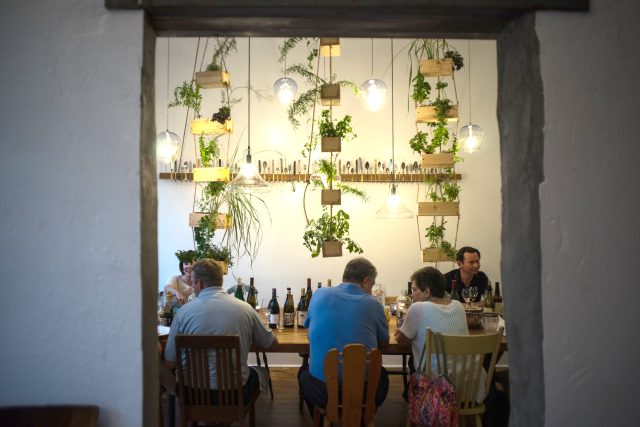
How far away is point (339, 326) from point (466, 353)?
703 millimetres

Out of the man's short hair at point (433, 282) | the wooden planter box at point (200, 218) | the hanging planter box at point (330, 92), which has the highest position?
the hanging planter box at point (330, 92)

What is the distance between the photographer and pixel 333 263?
17.2 ft

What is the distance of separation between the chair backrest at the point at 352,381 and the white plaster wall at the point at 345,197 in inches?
109

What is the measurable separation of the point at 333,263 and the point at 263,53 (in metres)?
2.62

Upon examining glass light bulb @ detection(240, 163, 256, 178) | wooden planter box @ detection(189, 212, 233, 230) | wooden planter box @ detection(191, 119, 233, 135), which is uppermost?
wooden planter box @ detection(191, 119, 233, 135)

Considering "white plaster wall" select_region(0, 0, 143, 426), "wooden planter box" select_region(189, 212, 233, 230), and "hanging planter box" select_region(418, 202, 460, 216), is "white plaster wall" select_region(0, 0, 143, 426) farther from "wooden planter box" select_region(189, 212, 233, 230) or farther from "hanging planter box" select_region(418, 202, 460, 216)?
"hanging planter box" select_region(418, 202, 460, 216)

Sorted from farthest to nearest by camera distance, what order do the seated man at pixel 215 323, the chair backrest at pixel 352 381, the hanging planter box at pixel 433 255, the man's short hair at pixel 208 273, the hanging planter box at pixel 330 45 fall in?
1. the hanging planter box at pixel 433 255
2. the hanging planter box at pixel 330 45
3. the man's short hair at pixel 208 273
4. the seated man at pixel 215 323
5. the chair backrest at pixel 352 381

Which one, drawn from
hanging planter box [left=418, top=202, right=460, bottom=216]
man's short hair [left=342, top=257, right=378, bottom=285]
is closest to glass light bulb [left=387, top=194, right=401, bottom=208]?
hanging planter box [left=418, top=202, right=460, bottom=216]

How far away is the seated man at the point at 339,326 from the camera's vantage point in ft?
8.47

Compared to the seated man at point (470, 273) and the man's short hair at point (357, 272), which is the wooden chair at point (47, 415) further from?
the seated man at point (470, 273)

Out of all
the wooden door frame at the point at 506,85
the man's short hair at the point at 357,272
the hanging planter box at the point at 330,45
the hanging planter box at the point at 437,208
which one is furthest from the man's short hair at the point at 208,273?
the hanging planter box at the point at 437,208

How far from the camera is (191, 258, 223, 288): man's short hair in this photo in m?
2.77

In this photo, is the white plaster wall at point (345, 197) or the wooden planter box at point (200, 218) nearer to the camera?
the wooden planter box at point (200, 218)

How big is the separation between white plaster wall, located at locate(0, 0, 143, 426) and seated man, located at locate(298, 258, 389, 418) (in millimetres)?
1256
